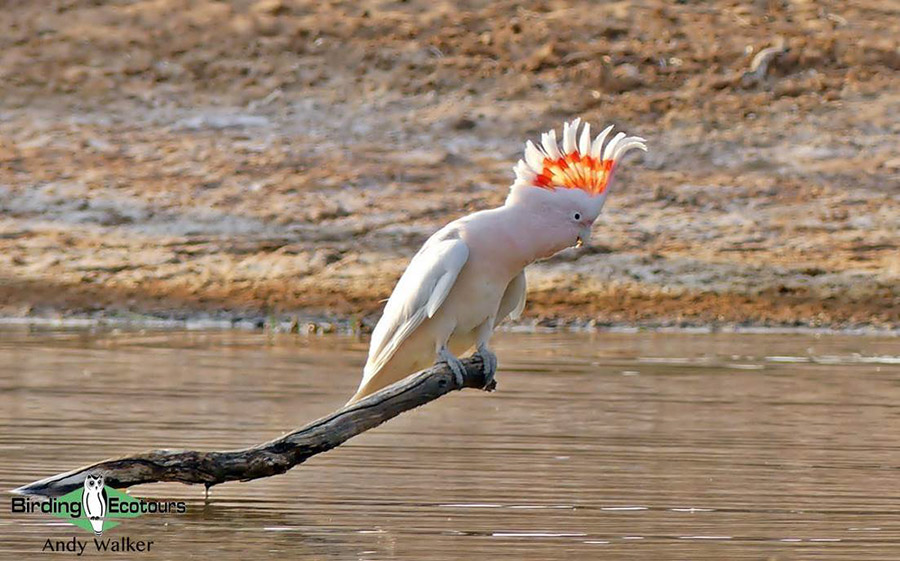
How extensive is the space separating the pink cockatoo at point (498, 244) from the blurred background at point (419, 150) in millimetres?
8770

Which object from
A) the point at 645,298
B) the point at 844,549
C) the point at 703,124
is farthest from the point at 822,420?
the point at 703,124

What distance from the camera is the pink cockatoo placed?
7.25m

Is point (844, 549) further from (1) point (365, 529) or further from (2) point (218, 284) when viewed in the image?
(2) point (218, 284)

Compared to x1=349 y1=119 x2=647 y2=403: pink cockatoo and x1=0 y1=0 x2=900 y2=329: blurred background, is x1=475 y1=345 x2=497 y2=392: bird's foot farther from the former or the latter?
x1=0 y1=0 x2=900 y2=329: blurred background

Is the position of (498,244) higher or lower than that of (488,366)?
higher

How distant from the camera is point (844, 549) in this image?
701 centimetres

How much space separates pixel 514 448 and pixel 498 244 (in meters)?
2.31

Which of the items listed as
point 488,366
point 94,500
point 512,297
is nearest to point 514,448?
point 512,297

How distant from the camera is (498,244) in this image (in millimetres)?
7352

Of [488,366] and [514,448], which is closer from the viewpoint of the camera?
[488,366]

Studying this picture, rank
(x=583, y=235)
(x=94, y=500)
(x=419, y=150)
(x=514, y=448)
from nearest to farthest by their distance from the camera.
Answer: (x=583, y=235)
(x=94, y=500)
(x=514, y=448)
(x=419, y=150)

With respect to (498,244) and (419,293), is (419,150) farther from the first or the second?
(498,244)

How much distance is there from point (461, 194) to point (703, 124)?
317 centimetres

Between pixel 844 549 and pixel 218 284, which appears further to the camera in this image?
pixel 218 284
